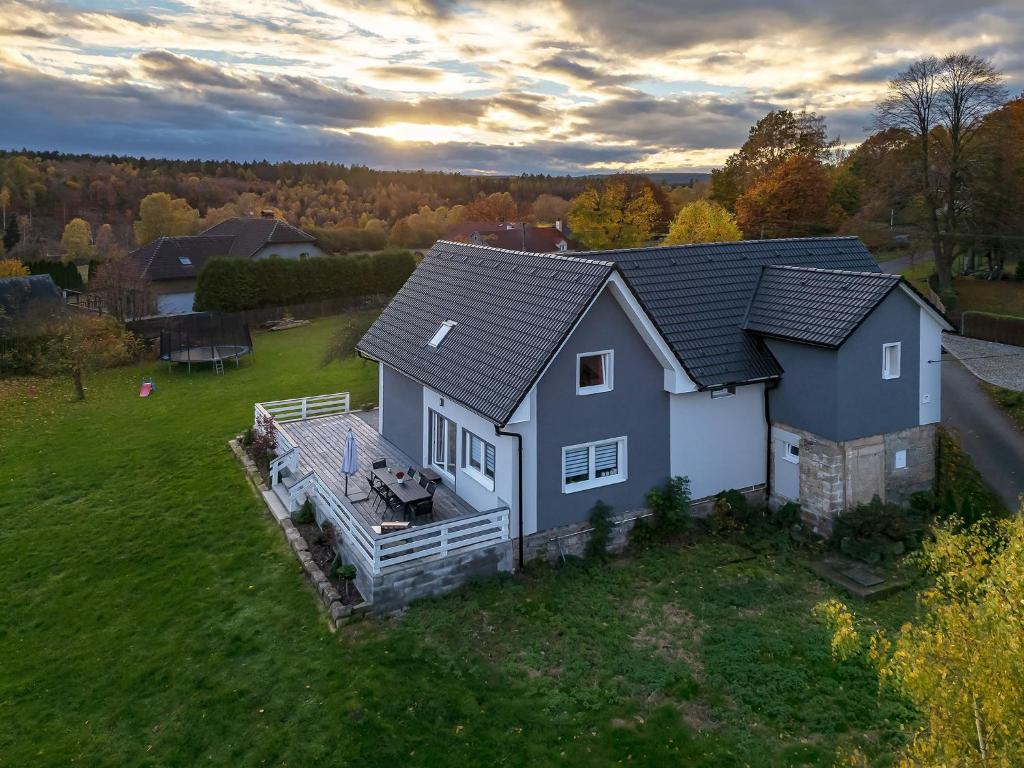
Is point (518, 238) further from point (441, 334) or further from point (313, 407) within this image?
point (441, 334)

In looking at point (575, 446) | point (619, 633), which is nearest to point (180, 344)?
point (575, 446)

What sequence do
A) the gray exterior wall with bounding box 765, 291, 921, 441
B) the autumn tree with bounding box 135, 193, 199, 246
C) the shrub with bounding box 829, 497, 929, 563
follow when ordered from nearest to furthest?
the shrub with bounding box 829, 497, 929, 563, the gray exterior wall with bounding box 765, 291, 921, 441, the autumn tree with bounding box 135, 193, 199, 246

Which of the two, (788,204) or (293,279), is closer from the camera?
(293,279)

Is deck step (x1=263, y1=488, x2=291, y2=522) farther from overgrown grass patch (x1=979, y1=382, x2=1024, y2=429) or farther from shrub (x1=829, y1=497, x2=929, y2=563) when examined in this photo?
overgrown grass patch (x1=979, y1=382, x2=1024, y2=429)

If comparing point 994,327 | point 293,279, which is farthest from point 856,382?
point 293,279

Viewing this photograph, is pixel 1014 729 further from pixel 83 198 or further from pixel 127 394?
pixel 83 198

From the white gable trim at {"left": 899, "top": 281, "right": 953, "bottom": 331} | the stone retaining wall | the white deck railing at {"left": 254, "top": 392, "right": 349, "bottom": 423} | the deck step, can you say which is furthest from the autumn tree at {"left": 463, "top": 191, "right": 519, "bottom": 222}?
the white gable trim at {"left": 899, "top": 281, "right": 953, "bottom": 331}
